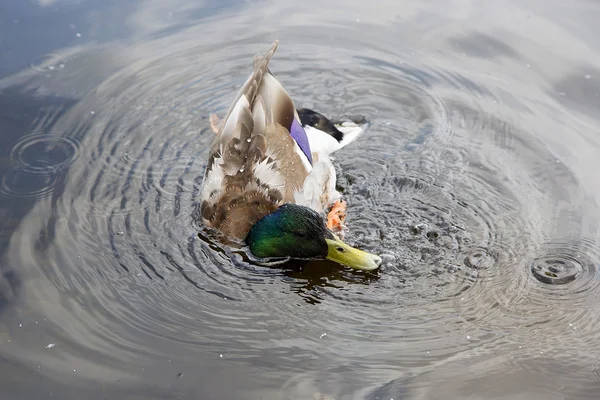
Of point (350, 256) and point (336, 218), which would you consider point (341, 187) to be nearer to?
point (336, 218)

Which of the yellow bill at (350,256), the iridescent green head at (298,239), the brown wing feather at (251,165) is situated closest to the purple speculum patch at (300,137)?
Result: the brown wing feather at (251,165)

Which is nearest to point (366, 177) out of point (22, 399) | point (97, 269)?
point (97, 269)

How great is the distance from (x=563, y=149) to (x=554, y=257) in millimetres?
1350

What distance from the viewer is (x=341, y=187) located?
5727mm

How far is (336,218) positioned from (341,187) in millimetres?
495

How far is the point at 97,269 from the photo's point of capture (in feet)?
16.1

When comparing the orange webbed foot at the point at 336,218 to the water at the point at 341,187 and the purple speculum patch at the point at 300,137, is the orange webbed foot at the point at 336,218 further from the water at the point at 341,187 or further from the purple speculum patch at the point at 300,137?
the purple speculum patch at the point at 300,137

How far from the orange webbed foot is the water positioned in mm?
88

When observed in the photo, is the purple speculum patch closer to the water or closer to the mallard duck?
the mallard duck

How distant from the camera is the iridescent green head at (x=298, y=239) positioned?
491 centimetres

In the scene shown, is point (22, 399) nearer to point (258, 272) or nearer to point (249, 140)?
point (258, 272)

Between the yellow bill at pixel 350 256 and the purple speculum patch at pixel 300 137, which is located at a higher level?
the purple speculum patch at pixel 300 137

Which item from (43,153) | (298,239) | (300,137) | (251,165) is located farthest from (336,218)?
(43,153)

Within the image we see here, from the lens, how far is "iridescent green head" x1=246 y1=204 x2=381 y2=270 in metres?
4.91
